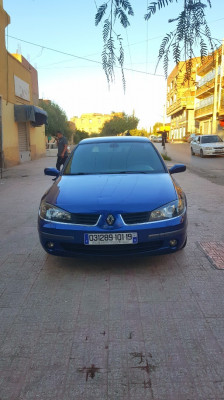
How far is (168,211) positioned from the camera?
3.49m

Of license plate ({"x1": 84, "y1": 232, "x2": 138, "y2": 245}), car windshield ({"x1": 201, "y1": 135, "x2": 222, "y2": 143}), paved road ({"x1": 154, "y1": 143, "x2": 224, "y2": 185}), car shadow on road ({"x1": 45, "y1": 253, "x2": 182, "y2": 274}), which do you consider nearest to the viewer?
license plate ({"x1": 84, "y1": 232, "x2": 138, "y2": 245})

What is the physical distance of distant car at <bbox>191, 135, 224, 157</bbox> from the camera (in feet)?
72.9

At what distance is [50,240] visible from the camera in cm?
354

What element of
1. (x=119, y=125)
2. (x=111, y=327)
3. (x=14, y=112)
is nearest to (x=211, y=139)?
(x=14, y=112)

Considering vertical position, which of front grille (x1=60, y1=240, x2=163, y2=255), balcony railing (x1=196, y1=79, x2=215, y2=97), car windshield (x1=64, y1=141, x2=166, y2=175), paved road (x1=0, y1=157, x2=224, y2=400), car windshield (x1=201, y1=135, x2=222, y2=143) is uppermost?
balcony railing (x1=196, y1=79, x2=215, y2=97)

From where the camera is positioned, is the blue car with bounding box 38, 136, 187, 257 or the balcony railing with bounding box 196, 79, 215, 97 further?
the balcony railing with bounding box 196, 79, 215, 97

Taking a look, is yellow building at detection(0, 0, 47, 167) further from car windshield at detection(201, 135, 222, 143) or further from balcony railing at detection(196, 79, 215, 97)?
car windshield at detection(201, 135, 222, 143)

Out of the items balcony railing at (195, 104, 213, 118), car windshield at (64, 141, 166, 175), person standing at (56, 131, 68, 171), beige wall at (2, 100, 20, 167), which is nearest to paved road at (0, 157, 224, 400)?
car windshield at (64, 141, 166, 175)

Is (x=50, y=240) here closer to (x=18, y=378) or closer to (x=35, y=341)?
(x=35, y=341)

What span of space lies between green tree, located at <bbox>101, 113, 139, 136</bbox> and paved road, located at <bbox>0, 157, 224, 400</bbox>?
2529 inches

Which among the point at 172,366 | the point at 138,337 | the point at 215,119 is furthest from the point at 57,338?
the point at 215,119

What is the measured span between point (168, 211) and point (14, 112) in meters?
16.4

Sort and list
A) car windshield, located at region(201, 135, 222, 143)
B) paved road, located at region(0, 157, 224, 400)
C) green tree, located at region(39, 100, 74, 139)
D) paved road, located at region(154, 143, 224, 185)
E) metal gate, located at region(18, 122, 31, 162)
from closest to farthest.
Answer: paved road, located at region(0, 157, 224, 400)
paved road, located at region(154, 143, 224, 185)
metal gate, located at region(18, 122, 31, 162)
car windshield, located at region(201, 135, 222, 143)
green tree, located at region(39, 100, 74, 139)

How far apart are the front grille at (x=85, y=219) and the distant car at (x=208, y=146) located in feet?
67.1
